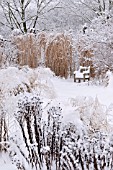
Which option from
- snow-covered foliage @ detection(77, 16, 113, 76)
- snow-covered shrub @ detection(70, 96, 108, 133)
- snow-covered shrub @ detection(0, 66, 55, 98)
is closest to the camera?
snow-covered shrub @ detection(70, 96, 108, 133)

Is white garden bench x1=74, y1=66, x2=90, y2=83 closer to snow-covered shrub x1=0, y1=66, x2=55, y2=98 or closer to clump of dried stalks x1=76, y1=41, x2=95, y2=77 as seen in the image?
clump of dried stalks x1=76, y1=41, x2=95, y2=77

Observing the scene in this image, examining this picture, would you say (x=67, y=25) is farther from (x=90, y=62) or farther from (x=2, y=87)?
(x=2, y=87)

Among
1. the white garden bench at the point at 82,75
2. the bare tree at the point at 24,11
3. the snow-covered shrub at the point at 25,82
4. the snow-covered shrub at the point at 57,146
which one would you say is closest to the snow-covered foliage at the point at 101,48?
the white garden bench at the point at 82,75

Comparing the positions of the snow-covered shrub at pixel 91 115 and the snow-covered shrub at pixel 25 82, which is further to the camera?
the snow-covered shrub at pixel 25 82

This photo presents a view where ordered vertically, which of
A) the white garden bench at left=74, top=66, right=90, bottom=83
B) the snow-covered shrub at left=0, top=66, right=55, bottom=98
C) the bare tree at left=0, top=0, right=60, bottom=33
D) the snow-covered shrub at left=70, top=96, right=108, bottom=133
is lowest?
the white garden bench at left=74, top=66, right=90, bottom=83

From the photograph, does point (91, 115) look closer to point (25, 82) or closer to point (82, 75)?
point (25, 82)

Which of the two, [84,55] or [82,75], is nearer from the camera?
[82,75]

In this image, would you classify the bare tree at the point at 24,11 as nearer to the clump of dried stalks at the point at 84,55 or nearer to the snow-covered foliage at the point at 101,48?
the clump of dried stalks at the point at 84,55

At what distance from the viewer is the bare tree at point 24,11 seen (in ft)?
51.5

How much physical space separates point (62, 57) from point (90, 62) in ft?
2.60

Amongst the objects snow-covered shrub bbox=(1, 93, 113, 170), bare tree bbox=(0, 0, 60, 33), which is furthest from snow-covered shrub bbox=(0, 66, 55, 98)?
bare tree bbox=(0, 0, 60, 33)

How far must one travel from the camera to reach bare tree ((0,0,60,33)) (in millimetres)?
15711

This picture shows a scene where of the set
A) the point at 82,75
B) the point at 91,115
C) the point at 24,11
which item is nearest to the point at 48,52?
the point at 82,75

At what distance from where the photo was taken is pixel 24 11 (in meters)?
15.8
